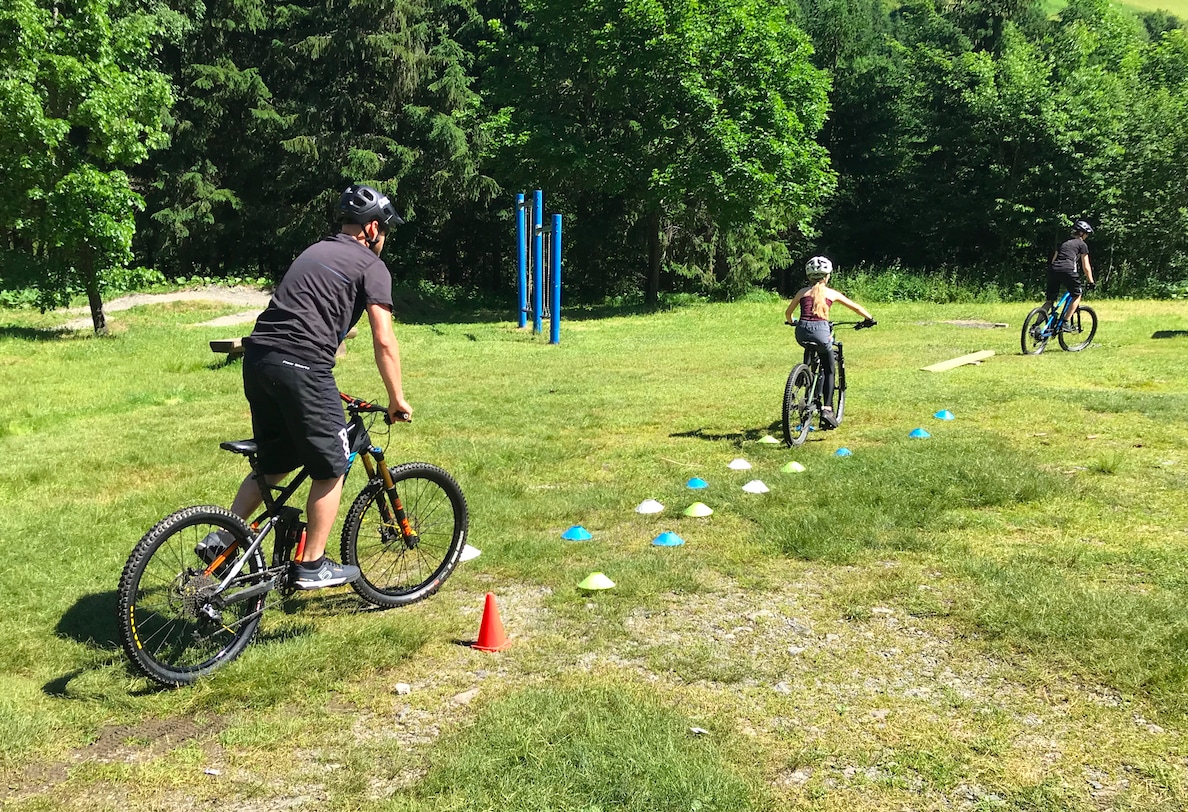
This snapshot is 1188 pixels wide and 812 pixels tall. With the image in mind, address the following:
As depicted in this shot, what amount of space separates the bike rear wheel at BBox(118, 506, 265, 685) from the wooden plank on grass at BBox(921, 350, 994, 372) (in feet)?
34.1

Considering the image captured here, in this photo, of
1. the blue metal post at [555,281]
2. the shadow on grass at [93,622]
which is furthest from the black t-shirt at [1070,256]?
the shadow on grass at [93,622]

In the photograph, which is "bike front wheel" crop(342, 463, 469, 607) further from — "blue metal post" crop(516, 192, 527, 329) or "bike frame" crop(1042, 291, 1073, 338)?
"blue metal post" crop(516, 192, 527, 329)

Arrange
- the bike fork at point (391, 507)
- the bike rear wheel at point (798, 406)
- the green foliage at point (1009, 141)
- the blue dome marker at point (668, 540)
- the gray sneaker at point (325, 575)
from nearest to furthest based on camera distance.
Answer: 1. the gray sneaker at point (325, 575)
2. the bike fork at point (391, 507)
3. the blue dome marker at point (668, 540)
4. the bike rear wheel at point (798, 406)
5. the green foliage at point (1009, 141)

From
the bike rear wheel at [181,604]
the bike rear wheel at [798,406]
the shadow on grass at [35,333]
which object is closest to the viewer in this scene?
the bike rear wheel at [181,604]

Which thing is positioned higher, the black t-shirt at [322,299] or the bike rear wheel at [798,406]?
the black t-shirt at [322,299]

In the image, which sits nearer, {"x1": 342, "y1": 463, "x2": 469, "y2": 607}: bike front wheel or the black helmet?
the black helmet

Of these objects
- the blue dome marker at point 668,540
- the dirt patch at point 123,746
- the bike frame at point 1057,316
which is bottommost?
the dirt patch at point 123,746

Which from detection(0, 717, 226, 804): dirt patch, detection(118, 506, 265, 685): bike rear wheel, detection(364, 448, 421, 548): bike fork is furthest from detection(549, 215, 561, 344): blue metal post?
detection(0, 717, 226, 804): dirt patch

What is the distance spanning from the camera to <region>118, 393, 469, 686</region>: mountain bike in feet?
12.1

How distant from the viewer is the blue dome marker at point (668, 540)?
18.1ft

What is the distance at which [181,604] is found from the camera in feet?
12.5

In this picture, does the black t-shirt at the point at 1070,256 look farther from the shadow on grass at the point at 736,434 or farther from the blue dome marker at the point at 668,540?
the blue dome marker at the point at 668,540

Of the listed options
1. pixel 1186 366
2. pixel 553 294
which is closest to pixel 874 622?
pixel 1186 366

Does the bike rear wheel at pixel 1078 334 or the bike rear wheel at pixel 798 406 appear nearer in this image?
the bike rear wheel at pixel 798 406
